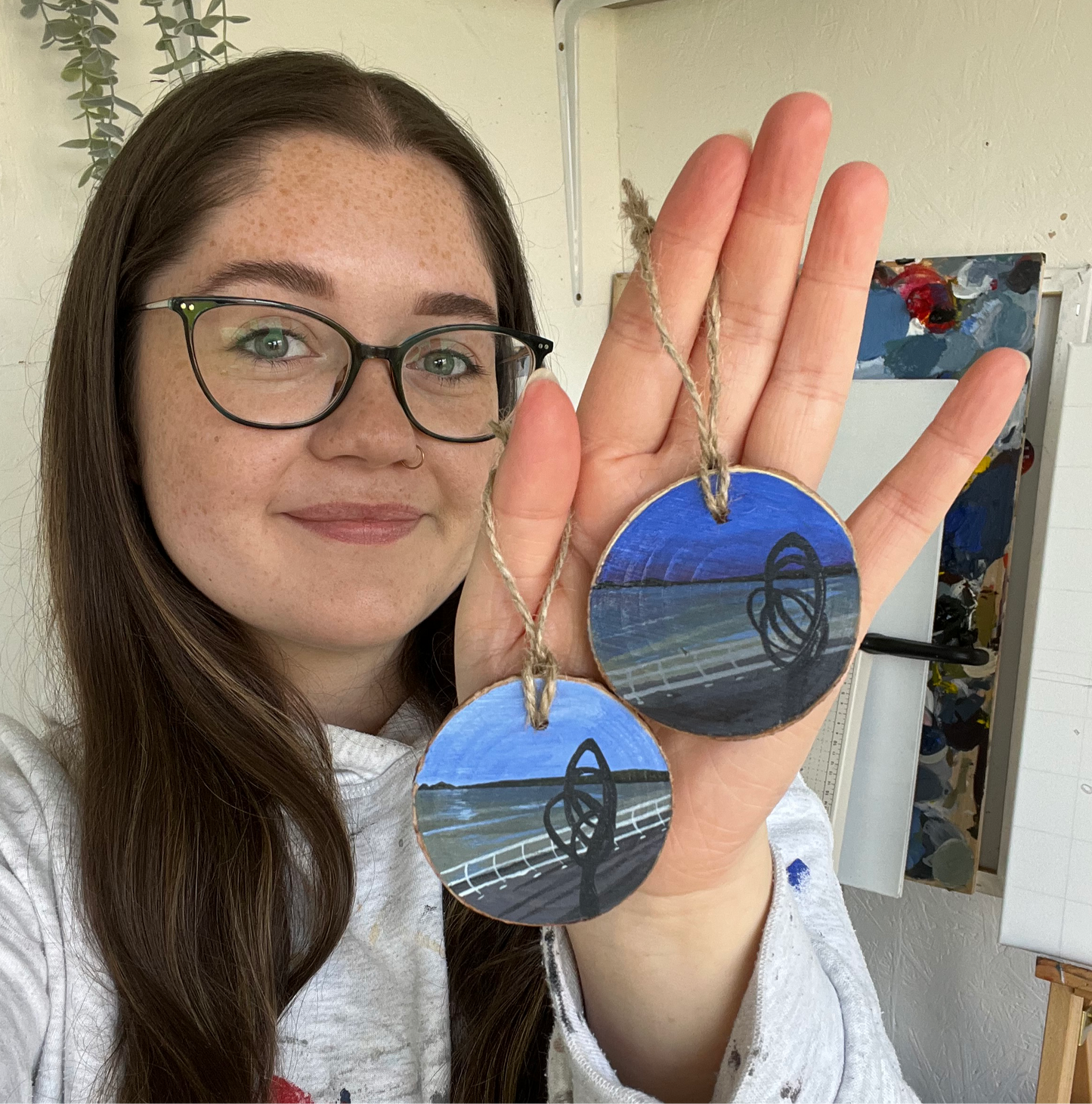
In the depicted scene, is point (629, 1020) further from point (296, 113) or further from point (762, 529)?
point (296, 113)

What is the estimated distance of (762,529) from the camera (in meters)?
0.48

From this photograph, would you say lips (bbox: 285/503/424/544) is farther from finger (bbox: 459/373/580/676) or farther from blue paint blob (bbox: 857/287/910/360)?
blue paint blob (bbox: 857/287/910/360)

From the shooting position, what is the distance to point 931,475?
50 centimetres

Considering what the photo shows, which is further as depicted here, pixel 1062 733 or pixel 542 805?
pixel 1062 733

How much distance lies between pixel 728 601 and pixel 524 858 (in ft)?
0.66

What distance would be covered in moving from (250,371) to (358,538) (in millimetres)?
180

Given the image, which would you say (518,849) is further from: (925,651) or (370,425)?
(925,651)

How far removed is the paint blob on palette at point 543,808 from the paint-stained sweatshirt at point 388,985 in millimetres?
121

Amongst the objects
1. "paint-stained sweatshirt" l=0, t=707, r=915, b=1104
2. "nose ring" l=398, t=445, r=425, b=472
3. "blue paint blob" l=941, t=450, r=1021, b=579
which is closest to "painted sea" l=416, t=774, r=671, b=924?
"paint-stained sweatshirt" l=0, t=707, r=915, b=1104

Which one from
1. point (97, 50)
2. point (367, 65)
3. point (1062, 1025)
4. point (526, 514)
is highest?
point (367, 65)

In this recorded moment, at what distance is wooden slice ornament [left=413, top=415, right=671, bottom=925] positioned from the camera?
1.57 ft

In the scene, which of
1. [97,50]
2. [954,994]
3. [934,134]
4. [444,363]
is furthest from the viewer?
[954,994]

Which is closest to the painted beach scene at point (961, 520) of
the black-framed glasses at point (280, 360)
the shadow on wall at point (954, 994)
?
the shadow on wall at point (954, 994)

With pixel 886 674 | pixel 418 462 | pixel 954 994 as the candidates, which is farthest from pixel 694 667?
pixel 954 994
